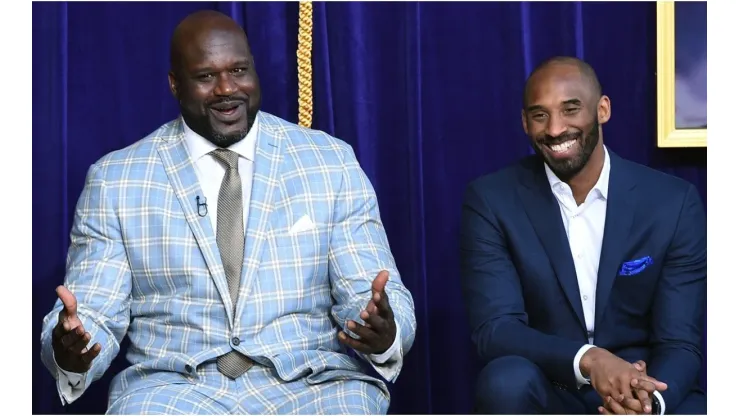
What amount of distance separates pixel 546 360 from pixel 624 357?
271 mm

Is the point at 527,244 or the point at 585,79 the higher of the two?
the point at 585,79

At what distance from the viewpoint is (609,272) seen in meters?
2.68

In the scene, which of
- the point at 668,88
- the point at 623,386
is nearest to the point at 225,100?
the point at 623,386

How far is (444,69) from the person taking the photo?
10.9 feet

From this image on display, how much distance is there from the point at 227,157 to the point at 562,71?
87 centimetres

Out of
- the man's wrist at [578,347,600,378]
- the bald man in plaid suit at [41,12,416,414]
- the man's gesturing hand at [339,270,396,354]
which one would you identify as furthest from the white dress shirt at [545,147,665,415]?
the man's gesturing hand at [339,270,396,354]

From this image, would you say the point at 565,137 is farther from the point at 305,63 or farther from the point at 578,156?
the point at 305,63

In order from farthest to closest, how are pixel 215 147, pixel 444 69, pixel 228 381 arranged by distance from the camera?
pixel 444 69 < pixel 215 147 < pixel 228 381

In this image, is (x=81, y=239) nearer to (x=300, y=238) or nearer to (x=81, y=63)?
(x=300, y=238)

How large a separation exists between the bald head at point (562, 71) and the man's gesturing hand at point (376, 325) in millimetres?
740

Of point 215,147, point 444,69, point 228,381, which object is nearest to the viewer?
point 228,381

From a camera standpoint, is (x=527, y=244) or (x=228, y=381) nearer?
(x=228, y=381)

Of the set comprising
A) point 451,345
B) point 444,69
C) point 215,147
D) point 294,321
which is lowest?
point 451,345

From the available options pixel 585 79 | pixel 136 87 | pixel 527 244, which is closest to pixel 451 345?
pixel 527 244
